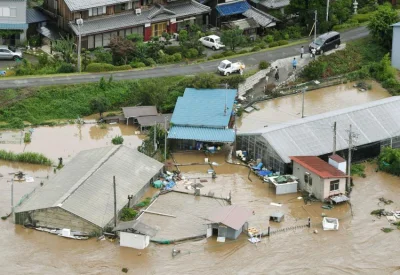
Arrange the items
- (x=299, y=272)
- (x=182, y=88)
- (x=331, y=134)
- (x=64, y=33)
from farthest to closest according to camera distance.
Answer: (x=64, y=33), (x=182, y=88), (x=331, y=134), (x=299, y=272)

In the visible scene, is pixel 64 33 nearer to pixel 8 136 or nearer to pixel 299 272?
pixel 8 136

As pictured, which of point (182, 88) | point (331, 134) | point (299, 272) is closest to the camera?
point (299, 272)

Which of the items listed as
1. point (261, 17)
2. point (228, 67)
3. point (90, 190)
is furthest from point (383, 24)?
point (90, 190)

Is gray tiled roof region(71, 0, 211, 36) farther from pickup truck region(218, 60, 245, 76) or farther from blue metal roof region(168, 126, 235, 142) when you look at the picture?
blue metal roof region(168, 126, 235, 142)

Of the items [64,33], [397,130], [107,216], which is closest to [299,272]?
[107,216]

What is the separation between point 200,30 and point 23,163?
58.2 ft

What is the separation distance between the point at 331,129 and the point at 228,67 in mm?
8722

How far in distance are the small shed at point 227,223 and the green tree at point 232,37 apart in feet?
60.6

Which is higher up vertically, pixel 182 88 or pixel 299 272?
pixel 182 88

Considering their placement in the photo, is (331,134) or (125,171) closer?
(125,171)

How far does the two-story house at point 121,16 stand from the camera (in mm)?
57562

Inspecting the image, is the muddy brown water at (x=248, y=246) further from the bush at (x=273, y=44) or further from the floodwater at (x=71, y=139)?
the bush at (x=273, y=44)

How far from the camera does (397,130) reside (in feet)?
160

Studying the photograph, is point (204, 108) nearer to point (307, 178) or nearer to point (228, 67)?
point (228, 67)
